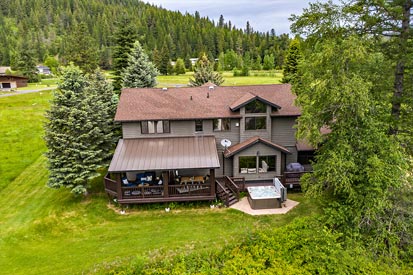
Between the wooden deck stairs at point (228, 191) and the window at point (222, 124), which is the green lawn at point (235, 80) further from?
the wooden deck stairs at point (228, 191)

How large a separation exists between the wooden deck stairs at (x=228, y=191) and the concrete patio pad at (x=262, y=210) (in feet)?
1.11

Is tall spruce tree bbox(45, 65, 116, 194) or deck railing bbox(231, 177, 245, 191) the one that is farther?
deck railing bbox(231, 177, 245, 191)

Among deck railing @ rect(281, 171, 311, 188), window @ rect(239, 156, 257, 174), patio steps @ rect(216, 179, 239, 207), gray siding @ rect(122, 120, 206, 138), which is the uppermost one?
gray siding @ rect(122, 120, 206, 138)

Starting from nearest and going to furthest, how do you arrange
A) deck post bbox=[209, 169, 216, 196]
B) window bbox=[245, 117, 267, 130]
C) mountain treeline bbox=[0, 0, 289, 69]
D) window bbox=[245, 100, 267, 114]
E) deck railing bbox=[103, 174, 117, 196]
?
deck post bbox=[209, 169, 216, 196], deck railing bbox=[103, 174, 117, 196], window bbox=[245, 100, 267, 114], window bbox=[245, 117, 267, 130], mountain treeline bbox=[0, 0, 289, 69]

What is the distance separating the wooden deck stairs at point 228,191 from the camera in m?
17.7

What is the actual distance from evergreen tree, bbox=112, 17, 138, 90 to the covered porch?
17.9 meters

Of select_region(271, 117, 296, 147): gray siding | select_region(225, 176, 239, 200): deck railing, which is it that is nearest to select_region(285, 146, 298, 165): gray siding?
select_region(271, 117, 296, 147): gray siding

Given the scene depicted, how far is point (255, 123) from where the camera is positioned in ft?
65.8

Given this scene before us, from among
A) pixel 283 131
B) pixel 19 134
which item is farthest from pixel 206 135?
pixel 19 134

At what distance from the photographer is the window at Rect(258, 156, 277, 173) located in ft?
64.8

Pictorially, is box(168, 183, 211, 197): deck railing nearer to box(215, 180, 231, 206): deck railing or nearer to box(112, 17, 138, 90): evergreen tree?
box(215, 180, 231, 206): deck railing

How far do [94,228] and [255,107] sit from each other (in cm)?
1209

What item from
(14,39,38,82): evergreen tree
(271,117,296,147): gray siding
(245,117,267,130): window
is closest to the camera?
(245,117,267,130): window

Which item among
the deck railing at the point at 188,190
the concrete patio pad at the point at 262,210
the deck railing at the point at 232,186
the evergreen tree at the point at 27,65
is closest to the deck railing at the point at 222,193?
the deck railing at the point at 232,186
